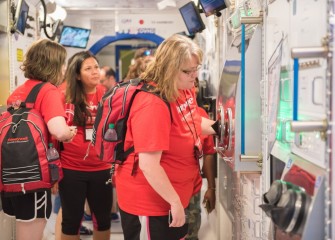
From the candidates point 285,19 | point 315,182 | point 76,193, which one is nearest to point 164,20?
point 76,193

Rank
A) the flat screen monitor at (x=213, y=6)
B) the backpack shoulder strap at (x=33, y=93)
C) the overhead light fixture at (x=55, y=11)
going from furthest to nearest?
the overhead light fixture at (x=55, y=11) < the flat screen monitor at (x=213, y=6) < the backpack shoulder strap at (x=33, y=93)

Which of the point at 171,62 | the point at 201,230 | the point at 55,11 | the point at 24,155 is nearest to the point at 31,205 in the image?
the point at 24,155

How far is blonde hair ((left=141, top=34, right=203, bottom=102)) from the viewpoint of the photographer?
2.14 meters

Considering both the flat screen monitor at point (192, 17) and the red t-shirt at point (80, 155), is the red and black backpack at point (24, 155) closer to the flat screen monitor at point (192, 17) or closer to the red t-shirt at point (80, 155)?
the red t-shirt at point (80, 155)

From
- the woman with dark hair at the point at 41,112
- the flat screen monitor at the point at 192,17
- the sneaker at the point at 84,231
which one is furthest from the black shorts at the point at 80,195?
the flat screen monitor at the point at 192,17

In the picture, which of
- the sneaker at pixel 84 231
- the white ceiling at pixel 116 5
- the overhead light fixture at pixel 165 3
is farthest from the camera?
the white ceiling at pixel 116 5

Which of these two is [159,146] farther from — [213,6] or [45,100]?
[213,6]

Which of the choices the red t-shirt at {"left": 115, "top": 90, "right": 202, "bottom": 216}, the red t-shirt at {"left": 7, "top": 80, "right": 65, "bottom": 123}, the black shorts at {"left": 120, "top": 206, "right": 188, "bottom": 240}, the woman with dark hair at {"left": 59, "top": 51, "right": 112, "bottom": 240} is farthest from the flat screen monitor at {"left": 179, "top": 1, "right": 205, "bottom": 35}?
the black shorts at {"left": 120, "top": 206, "right": 188, "bottom": 240}

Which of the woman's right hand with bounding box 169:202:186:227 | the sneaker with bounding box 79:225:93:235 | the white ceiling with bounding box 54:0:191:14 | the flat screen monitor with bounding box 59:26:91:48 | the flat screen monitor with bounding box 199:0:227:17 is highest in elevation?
the white ceiling with bounding box 54:0:191:14

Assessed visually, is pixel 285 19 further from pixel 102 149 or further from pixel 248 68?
pixel 102 149

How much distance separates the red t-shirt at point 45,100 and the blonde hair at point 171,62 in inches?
33.1

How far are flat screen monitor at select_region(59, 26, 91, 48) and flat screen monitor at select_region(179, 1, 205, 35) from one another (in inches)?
93.0

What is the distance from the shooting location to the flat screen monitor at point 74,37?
249 inches

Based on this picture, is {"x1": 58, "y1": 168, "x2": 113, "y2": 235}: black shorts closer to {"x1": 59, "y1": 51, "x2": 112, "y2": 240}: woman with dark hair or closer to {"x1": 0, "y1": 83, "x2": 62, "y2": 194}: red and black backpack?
{"x1": 59, "y1": 51, "x2": 112, "y2": 240}: woman with dark hair
